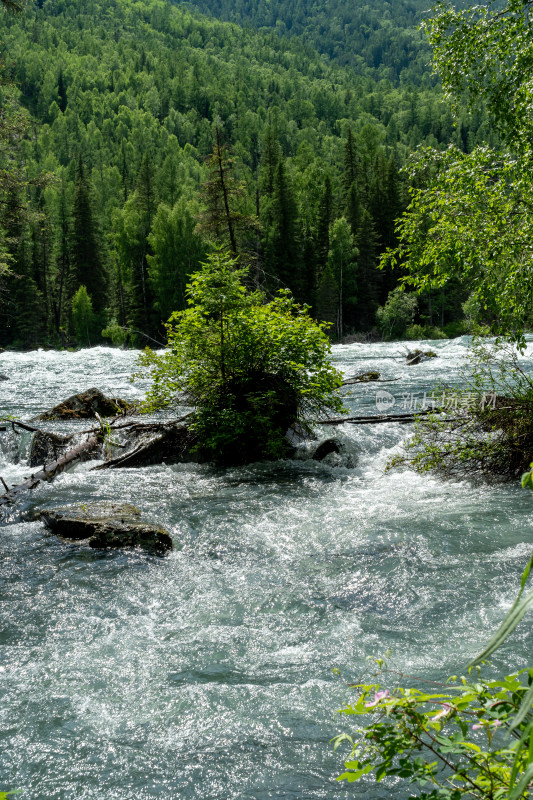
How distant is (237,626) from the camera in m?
5.66

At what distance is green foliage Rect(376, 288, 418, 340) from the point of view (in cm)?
5731

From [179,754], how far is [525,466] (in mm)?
7700

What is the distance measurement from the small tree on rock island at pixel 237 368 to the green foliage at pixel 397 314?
4618cm

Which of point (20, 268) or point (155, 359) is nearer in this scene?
point (155, 359)

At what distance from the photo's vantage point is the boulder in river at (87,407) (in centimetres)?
1631

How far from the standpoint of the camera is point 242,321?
11922 millimetres

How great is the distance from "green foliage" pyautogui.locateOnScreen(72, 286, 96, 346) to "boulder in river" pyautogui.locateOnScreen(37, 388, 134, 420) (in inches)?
1888

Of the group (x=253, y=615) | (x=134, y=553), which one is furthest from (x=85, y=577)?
(x=253, y=615)

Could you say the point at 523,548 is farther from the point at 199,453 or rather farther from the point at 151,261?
the point at 151,261

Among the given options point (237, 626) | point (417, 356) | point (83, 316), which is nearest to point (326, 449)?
point (237, 626)

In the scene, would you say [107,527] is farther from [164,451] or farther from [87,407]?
[87,407]

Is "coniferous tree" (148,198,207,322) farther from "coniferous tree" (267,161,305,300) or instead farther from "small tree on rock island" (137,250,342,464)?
"small tree on rock island" (137,250,342,464)

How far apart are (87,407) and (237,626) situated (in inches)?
475

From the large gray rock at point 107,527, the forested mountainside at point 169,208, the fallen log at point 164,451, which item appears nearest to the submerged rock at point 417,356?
the forested mountainside at point 169,208
